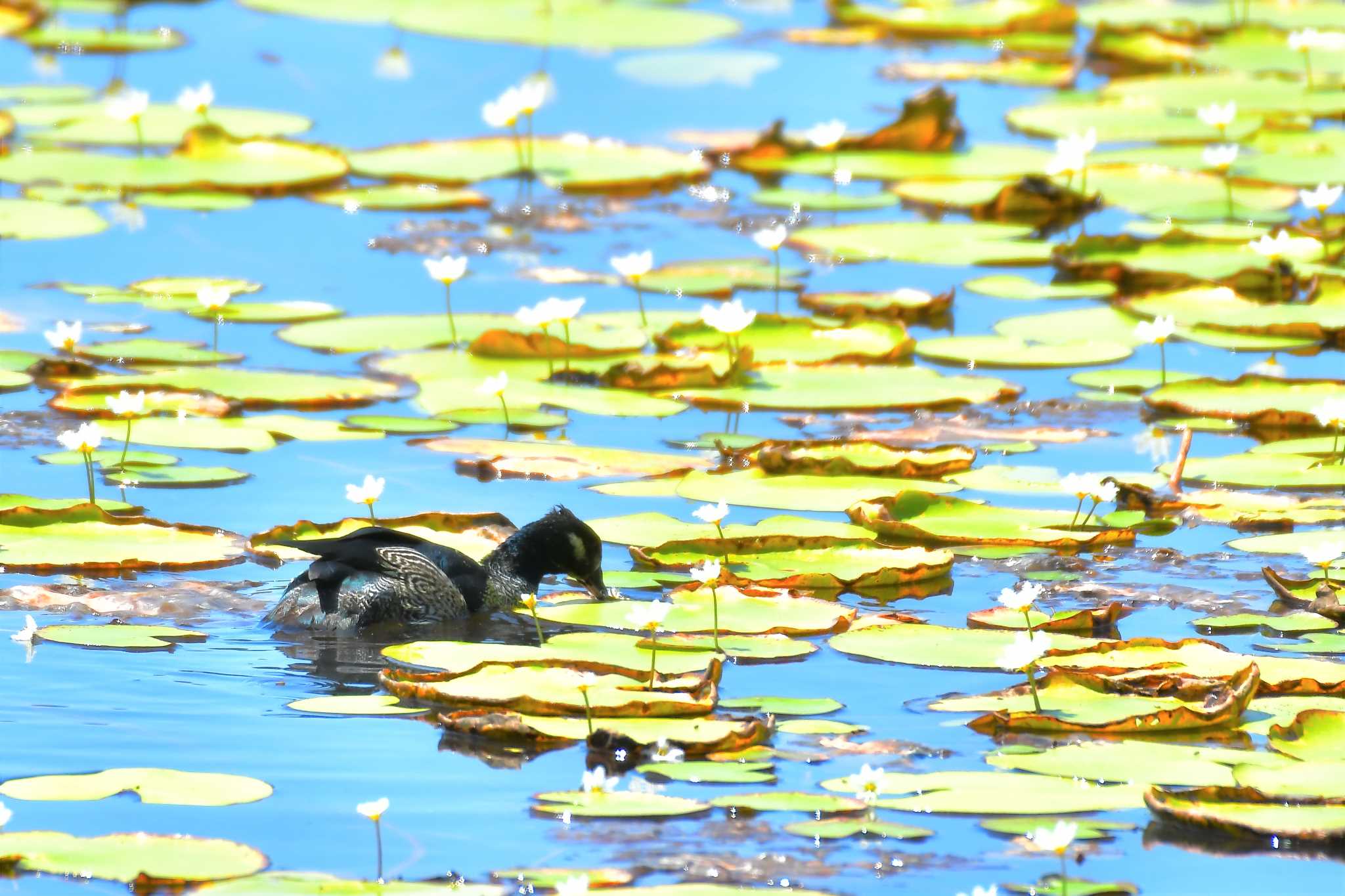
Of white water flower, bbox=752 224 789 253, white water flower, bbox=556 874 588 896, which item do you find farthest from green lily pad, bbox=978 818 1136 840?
white water flower, bbox=752 224 789 253

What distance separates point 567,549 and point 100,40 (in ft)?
37.0

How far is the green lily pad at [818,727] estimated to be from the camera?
5727 millimetres

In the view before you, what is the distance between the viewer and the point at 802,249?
467 inches

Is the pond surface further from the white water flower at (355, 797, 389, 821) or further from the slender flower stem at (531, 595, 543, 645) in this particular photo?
the white water flower at (355, 797, 389, 821)

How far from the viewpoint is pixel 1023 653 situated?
5.48 meters

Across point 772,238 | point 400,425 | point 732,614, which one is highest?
point 772,238

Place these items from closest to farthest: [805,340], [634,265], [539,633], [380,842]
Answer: [380,842] < [539,633] < [634,265] < [805,340]

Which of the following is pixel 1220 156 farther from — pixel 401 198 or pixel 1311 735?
pixel 1311 735

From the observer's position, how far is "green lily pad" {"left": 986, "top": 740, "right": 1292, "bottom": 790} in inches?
208

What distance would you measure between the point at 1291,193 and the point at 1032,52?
204 inches

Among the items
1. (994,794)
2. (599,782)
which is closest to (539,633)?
(599,782)

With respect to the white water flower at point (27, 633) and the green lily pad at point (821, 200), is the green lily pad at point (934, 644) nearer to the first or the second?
the white water flower at point (27, 633)

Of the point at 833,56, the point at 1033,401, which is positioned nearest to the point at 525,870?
the point at 1033,401

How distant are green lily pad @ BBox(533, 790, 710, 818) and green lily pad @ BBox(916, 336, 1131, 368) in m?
4.94
